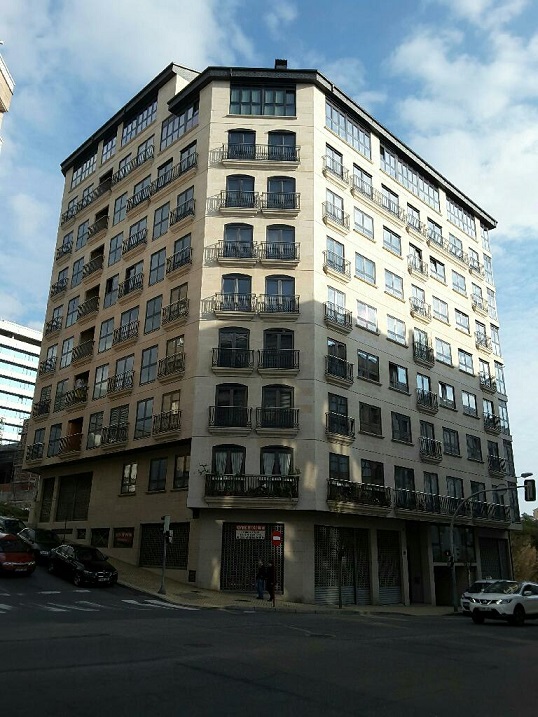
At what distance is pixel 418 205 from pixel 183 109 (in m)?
17.2

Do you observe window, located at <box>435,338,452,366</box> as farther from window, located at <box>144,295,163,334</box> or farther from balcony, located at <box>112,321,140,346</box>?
balcony, located at <box>112,321,140,346</box>

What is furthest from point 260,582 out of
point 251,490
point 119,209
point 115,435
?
point 119,209

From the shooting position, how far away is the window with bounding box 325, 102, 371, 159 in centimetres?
3642

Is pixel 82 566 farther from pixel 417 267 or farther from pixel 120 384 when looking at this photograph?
pixel 417 267

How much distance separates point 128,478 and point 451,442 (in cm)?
2045

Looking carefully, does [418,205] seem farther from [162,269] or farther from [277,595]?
[277,595]

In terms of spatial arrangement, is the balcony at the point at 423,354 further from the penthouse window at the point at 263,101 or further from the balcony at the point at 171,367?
the penthouse window at the point at 263,101

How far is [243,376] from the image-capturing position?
97.3 ft

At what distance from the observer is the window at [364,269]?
34844mm

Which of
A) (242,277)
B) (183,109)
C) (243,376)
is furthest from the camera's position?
(183,109)

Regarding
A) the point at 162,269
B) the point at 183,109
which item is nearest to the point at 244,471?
the point at 162,269

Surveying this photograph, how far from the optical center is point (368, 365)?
33656 mm

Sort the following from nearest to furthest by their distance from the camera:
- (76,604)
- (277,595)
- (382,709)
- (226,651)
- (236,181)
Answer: (382,709) → (226,651) → (76,604) → (277,595) → (236,181)

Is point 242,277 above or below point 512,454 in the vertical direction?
above
